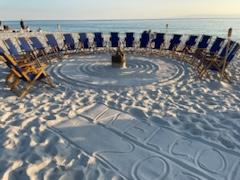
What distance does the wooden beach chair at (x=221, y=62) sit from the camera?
6.72 m

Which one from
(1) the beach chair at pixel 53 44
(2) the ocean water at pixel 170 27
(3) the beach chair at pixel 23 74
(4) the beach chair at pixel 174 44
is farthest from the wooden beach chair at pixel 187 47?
(2) the ocean water at pixel 170 27

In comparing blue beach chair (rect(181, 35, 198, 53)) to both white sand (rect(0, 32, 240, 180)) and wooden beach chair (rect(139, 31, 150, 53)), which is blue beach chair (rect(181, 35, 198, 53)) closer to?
wooden beach chair (rect(139, 31, 150, 53))

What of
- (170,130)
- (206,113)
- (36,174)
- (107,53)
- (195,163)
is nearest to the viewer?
(36,174)

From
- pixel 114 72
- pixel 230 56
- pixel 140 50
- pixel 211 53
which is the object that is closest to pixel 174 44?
pixel 140 50

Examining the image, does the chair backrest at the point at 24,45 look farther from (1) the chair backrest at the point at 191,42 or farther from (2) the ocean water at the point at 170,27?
(2) the ocean water at the point at 170,27

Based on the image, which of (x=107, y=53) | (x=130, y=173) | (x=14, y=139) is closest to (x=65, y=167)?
(x=130, y=173)

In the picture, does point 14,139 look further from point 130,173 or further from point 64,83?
point 64,83

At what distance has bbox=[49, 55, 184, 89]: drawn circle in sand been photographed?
653 cm

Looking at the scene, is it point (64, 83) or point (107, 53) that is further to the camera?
point (107, 53)

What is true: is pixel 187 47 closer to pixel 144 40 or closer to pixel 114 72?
pixel 144 40

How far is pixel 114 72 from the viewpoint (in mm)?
7379

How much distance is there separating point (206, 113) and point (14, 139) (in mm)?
3350

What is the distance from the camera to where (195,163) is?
329 centimetres

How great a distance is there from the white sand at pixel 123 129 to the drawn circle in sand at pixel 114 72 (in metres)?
0.06
